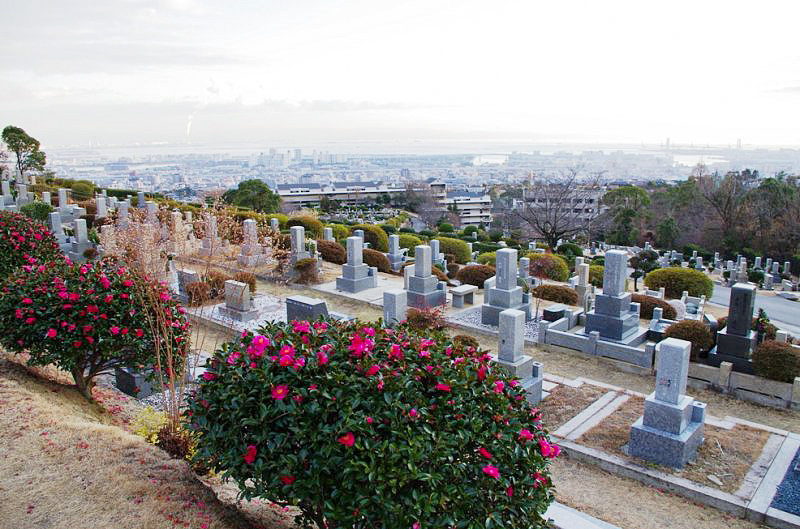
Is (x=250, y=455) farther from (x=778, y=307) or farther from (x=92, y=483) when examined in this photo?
(x=778, y=307)

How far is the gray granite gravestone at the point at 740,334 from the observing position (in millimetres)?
10758

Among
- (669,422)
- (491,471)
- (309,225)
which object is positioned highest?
(491,471)

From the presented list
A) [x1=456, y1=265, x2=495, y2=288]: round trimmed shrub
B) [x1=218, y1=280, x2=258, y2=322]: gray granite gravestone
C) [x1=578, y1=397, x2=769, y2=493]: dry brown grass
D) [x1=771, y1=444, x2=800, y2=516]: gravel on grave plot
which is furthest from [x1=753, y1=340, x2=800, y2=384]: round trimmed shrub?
[x1=218, y1=280, x2=258, y2=322]: gray granite gravestone

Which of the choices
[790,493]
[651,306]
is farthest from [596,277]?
[790,493]

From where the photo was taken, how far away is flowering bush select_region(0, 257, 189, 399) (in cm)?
643

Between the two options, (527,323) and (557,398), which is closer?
(557,398)

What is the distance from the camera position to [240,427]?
3.92 m

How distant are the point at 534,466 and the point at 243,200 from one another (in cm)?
3437

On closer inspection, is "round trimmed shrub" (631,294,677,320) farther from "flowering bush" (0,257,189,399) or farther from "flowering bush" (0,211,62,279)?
"flowering bush" (0,211,62,279)

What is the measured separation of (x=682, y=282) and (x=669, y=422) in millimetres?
13381

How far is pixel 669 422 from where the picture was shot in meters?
7.86

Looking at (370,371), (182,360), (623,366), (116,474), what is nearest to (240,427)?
(370,371)

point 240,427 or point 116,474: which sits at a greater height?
point 240,427

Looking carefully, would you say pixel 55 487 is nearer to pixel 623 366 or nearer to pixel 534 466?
pixel 534 466
